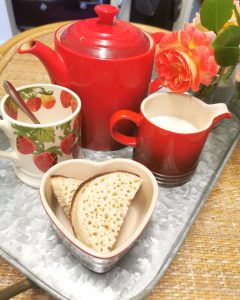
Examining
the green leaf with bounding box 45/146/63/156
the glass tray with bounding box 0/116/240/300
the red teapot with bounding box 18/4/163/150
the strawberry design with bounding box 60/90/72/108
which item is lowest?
the glass tray with bounding box 0/116/240/300

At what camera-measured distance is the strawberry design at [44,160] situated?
362 millimetres

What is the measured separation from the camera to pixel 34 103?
1.36ft

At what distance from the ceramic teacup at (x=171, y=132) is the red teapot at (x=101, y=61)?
0.09 ft

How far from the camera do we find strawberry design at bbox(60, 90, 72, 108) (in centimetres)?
40

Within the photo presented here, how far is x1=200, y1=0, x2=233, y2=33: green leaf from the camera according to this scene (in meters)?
0.37

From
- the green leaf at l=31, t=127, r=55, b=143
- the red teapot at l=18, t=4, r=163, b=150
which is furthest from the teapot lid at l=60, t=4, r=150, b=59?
the green leaf at l=31, t=127, r=55, b=143

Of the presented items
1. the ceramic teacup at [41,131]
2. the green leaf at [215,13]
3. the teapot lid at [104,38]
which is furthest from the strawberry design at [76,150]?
the green leaf at [215,13]

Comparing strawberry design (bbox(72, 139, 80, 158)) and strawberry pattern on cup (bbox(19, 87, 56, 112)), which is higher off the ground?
strawberry pattern on cup (bbox(19, 87, 56, 112))

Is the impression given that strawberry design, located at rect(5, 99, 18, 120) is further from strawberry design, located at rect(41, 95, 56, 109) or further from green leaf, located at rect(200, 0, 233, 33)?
green leaf, located at rect(200, 0, 233, 33)

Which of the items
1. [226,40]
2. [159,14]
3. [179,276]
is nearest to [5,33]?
[159,14]

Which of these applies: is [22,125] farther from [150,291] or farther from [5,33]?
[5,33]

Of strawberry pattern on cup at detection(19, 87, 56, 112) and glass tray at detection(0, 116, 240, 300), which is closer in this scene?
glass tray at detection(0, 116, 240, 300)

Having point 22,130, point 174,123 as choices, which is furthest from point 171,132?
point 22,130

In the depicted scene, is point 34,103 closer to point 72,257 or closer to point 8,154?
point 8,154
